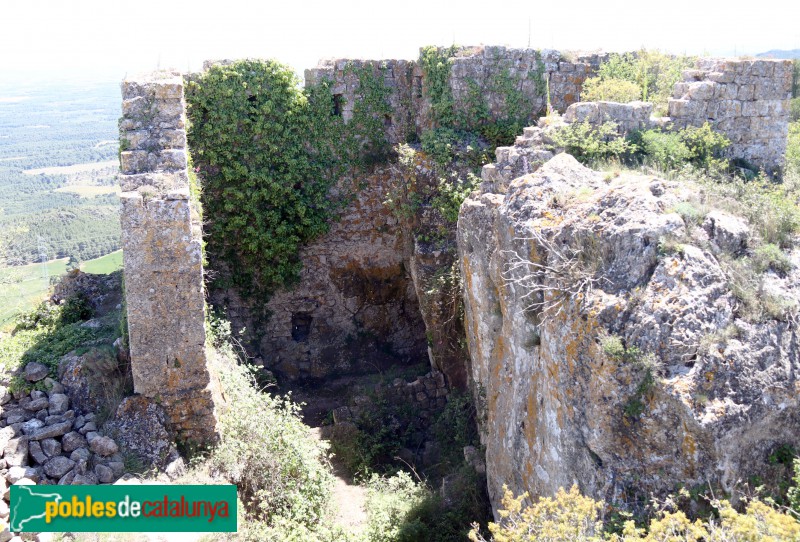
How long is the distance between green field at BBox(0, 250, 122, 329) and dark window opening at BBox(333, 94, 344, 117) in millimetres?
5497

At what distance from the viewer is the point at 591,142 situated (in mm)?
8422

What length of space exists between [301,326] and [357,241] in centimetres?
231

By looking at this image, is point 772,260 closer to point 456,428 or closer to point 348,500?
point 456,428

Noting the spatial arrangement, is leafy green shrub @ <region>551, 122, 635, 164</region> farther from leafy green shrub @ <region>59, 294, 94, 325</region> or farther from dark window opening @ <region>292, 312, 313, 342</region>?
leafy green shrub @ <region>59, 294, 94, 325</region>

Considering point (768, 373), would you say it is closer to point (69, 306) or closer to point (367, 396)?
point (367, 396)

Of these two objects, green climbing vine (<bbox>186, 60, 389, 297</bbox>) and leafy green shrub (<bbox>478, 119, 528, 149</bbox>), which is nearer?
green climbing vine (<bbox>186, 60, 389, 297</bbox>)

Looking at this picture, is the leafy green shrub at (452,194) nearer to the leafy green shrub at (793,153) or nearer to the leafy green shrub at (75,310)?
the leafy green shrub at (793,153)

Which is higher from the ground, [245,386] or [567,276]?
[567,276]

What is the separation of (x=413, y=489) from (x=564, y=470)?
14.0ft

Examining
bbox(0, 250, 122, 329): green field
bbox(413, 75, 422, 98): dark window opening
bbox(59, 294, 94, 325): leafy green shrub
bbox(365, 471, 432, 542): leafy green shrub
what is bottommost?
bbox(365, 471, 432, 542): leafy green shrub

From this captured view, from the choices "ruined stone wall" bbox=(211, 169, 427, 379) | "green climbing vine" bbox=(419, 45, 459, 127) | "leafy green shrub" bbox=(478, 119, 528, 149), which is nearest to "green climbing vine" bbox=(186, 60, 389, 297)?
"ruined stone wall" bbox=(211, 169, 427, 379)

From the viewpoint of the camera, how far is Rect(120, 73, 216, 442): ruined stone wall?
834cm

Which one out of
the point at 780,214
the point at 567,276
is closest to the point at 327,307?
the point at 567,276

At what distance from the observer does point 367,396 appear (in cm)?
1282
